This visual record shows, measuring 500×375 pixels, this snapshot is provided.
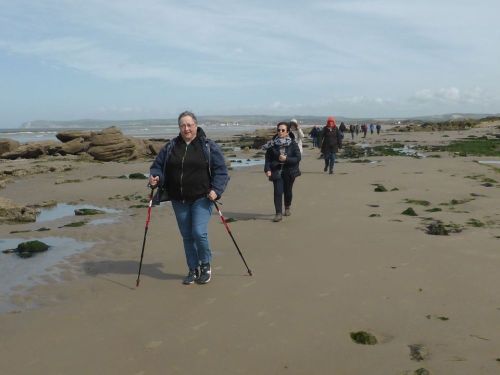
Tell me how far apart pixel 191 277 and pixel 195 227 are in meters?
0.66

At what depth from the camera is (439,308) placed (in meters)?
5.01

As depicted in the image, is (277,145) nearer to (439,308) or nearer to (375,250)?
(375,250)

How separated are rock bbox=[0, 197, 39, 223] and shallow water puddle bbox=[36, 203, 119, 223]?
21cm

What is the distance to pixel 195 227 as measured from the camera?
614 centimetres

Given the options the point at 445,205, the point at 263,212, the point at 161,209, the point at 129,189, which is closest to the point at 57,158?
the point at 129,189

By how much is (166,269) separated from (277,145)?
4.08 m

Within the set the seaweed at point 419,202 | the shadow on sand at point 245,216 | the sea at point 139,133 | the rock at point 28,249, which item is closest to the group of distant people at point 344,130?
Result: the seaweed at point 419,202

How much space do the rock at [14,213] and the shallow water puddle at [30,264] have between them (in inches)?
81.2

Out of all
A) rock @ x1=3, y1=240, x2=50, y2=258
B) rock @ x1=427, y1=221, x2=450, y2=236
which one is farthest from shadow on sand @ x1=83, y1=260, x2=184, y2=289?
rock @ x1=427, y1=221, x2=450, y2=236

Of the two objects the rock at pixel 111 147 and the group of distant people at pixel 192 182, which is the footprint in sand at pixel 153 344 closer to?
the group of distant people at pixel 192 182

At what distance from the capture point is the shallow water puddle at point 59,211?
11.9 m

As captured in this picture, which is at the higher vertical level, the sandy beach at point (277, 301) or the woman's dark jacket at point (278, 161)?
the woman's dark jacket at point (278, 161)

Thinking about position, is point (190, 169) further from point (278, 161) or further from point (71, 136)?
point (71, 136)

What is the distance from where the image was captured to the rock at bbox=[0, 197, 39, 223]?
1122 cm
